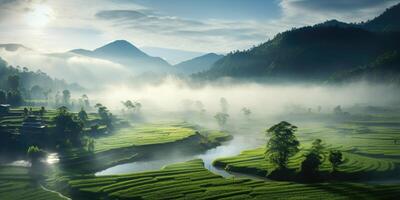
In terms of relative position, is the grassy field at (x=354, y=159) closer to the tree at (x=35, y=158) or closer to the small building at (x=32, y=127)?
the tree at (x=35, y=158)

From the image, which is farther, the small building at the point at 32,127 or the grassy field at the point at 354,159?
the small building at the point at 32,127

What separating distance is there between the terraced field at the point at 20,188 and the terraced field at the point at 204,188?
7153mm

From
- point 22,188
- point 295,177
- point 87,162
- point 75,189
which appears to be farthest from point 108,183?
point 295,177

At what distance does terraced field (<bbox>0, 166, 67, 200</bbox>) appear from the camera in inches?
3878

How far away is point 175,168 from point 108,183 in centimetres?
2488

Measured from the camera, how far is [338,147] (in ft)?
509

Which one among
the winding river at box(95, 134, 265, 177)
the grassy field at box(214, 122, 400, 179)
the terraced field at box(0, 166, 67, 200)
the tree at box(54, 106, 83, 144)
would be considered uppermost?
the tree at box(54, 106, 83, 144)

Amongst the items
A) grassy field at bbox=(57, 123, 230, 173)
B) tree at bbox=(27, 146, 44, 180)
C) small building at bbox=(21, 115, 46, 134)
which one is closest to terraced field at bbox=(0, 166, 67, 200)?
tree at bbox=(27, 146, 44, 180)

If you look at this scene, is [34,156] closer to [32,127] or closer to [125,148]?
[32,127]

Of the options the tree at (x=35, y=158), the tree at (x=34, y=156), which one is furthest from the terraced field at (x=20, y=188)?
the tree at (x=34, y=156)

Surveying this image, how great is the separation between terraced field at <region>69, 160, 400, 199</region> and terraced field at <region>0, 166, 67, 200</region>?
7.15 metres

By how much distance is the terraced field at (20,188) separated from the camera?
98.5 metres

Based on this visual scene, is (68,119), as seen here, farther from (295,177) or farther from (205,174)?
(295,177)

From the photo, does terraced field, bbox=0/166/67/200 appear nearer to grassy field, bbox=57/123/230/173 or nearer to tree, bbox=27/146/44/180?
tree, bbox=27/146/44/180
